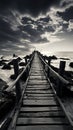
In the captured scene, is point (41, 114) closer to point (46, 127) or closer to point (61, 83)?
point (46, 127)

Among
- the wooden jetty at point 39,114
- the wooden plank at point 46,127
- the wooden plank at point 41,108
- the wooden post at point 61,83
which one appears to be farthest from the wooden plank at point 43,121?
the wooden post at point 61,83

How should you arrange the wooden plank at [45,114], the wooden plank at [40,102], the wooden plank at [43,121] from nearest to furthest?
the wooden plank at [43,121]
the wooden plank at [45,114]
the wooden plank at [40,102]

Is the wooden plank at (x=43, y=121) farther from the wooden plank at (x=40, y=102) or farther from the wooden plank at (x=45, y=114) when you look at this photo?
the wooden plank at (x=40, y=102)

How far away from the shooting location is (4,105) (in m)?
6.16

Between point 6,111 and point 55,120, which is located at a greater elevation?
point 55,120

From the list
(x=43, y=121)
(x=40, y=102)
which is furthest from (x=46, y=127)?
(x=40, y=102)

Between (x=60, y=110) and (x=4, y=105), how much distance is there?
113 inches

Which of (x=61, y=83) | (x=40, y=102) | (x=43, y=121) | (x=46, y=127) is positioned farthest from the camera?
(x=61, y=83)

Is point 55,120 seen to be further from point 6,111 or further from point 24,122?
point 6,111

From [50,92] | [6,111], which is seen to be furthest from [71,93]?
[6,111]

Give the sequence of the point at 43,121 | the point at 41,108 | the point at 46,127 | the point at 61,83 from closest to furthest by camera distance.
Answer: the point at 46,127, the point at 43,121, the point at 41,108, the point at 61,83

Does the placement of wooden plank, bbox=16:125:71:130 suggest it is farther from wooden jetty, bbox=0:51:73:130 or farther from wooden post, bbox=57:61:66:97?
wooden post, bbox=57:61:66:97

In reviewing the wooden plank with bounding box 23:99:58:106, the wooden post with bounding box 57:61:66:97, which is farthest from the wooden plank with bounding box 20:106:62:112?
the wooden post with bounding box 57:61:66:97

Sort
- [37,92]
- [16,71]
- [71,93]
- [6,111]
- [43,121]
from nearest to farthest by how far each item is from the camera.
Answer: [43,121] < [16,71] < [6,111] < [37,92] < [71,93]
